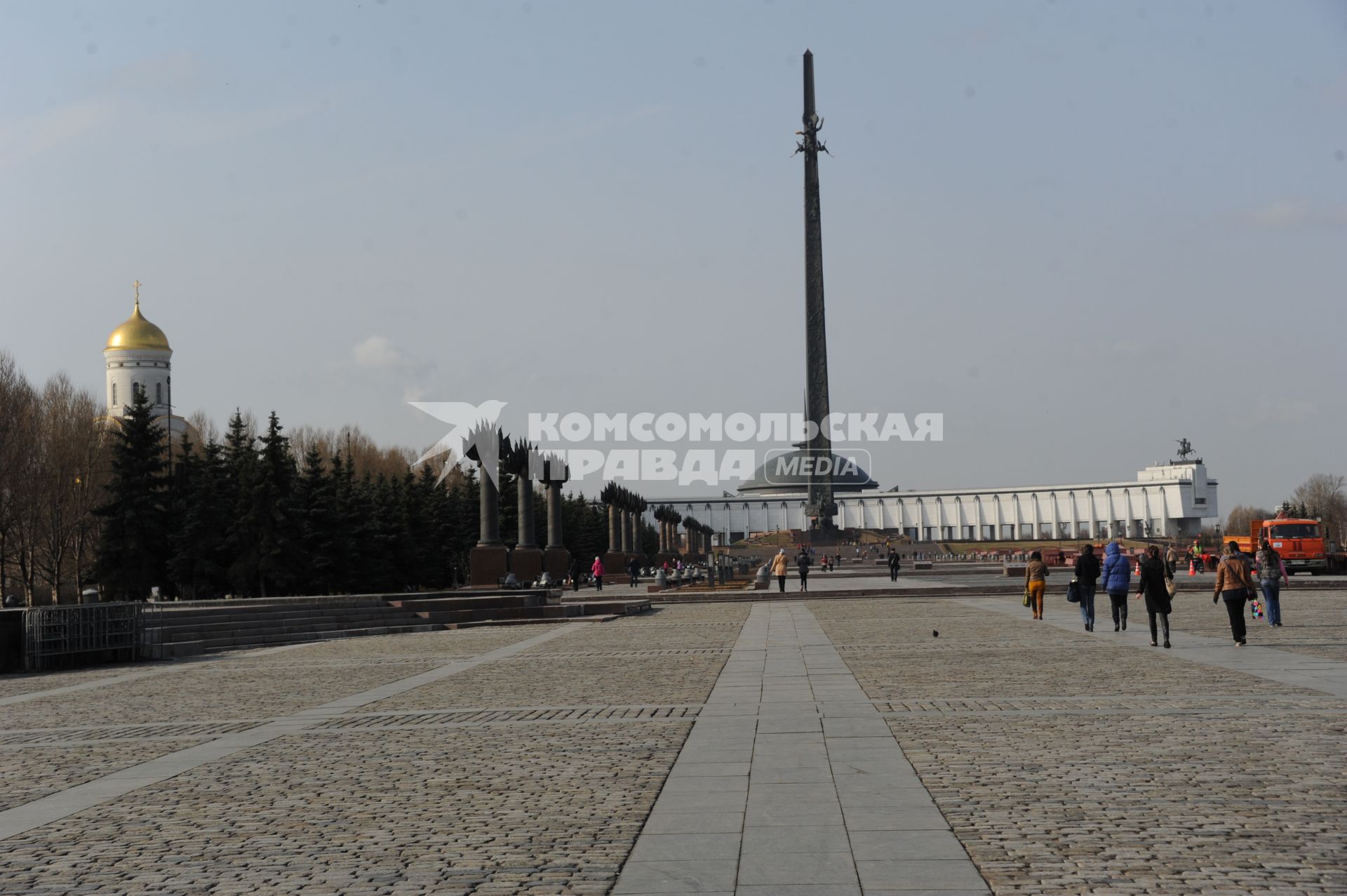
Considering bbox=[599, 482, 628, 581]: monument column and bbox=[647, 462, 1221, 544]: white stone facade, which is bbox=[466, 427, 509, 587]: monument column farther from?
bbox=[647, 462, 1221, 544]: white stone facade

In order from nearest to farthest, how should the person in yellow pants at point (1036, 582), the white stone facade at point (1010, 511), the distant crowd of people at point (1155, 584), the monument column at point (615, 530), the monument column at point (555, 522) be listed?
the distant crowd of people at point (1155, 584) → the person in yellow pants at point (1036, 582) → the monument column at point (555, 522) → the monument column at point (615, 530) → the white stone facade at point (1010, 511)

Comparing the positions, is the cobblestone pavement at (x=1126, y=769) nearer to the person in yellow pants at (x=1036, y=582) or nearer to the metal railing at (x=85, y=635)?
the person in yellow pants at (x=1036, y=582)

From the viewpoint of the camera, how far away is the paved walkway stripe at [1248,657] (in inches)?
506

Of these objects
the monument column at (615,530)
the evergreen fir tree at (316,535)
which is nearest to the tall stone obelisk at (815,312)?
the monument column at (615,530)

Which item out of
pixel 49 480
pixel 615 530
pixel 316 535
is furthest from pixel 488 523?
pixel 615 530

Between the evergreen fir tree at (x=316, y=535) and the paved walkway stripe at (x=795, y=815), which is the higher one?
the evergreen fir tree at (x=316, y=535)

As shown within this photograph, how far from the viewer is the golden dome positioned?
285ft

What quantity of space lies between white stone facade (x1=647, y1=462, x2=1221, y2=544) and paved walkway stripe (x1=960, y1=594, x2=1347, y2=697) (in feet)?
454

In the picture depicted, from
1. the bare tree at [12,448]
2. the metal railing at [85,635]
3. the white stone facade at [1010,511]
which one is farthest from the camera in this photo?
the white stone facade at [1010,511]

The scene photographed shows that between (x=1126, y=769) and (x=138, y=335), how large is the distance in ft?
290

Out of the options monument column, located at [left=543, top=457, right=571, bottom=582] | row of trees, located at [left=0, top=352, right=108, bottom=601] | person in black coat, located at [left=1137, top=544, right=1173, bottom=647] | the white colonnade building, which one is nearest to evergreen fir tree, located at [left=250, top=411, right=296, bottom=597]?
row of trees, located at [left=0, top=352, right=108, bottom=601]

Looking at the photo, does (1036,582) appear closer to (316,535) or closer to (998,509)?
(316,535)

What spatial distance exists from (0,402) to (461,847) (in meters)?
41.8

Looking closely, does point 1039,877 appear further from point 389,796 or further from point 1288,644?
point 1288,644
